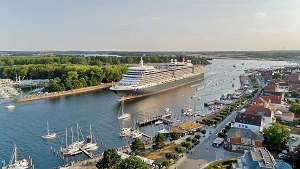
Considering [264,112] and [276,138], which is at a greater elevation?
[264,112]

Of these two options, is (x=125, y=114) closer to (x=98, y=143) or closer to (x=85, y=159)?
(x=98, y=143)

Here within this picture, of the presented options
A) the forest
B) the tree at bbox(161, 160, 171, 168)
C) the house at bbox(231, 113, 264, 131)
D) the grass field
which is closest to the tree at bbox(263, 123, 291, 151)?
the house at bbox(231, 113, 264, 131)

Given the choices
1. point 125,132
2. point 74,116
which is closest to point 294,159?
point 125,132

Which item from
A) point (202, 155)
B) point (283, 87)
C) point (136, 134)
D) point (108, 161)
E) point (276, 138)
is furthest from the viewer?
point (283, 87)

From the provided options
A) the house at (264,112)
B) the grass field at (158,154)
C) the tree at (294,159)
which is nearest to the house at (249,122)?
the house at (264,112)

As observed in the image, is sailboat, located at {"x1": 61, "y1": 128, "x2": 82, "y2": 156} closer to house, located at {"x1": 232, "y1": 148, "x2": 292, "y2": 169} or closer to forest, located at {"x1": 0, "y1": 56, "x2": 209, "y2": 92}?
house, located at {"x1": 232, "y1": 148, "x2": 292, "y2": 169}

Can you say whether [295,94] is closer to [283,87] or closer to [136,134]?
[283,87]

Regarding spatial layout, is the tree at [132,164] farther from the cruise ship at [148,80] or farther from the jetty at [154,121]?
the cruise ship at [148,80]
